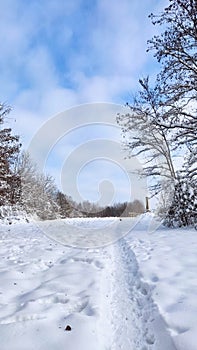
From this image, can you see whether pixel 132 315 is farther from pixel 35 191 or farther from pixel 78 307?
pixel 35 191

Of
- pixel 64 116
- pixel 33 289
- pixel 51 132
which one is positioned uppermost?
pixel 64 116

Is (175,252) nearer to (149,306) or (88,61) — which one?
(149,306)

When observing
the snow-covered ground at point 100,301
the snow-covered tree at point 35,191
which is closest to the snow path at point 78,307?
the snow-covered ground at point 100,301

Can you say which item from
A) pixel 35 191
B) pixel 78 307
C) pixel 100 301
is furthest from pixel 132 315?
pixel 35 191

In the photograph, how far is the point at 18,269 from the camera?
16.1 ft

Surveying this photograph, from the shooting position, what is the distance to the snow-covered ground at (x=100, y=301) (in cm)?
246

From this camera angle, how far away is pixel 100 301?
338 cm

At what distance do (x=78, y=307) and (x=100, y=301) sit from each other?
304 millimetres

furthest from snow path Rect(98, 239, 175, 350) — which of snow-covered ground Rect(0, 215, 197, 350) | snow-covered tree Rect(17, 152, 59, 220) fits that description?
snow-covered tree Rect(17, 152, 59, 220)

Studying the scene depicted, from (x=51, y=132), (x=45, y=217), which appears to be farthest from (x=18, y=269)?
(x=45, y=217)

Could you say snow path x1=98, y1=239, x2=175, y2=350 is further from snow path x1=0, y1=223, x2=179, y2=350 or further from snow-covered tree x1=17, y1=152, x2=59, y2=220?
snow-covered tree x1=17, y1=152, x2=59, y2=220

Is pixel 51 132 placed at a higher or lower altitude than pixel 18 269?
higher

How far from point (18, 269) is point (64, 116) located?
24.6ft

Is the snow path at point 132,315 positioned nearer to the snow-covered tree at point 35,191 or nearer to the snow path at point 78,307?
the snow path at point 78,307
